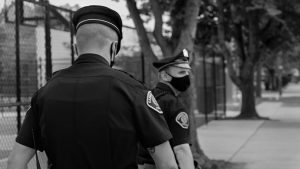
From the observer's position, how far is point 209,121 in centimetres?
1812

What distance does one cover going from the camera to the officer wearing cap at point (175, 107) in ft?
11.2

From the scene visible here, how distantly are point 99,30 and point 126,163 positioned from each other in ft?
1.87

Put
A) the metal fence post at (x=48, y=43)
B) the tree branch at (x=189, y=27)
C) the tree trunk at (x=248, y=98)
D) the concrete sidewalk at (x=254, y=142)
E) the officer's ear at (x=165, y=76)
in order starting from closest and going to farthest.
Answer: the officer's ear at (x=165, y=76), the metal fence post at (x=48, y=43), the tree branch at (x=189, y=27), the concrete sidewalk at (x=254, y=142), the tree trunk at (x=248, y=98)

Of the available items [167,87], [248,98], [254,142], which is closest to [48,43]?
[167,87]

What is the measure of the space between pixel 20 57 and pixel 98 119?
4.43 m

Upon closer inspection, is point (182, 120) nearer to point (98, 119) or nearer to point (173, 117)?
point (173, 117)

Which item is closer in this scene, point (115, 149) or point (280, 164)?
point (115, 149)

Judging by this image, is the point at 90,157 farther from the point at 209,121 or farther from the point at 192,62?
the point at 209,121

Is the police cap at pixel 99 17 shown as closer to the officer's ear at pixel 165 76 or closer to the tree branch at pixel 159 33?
the officer's ear at pixel 165 76

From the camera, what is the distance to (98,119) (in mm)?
Result: 2133

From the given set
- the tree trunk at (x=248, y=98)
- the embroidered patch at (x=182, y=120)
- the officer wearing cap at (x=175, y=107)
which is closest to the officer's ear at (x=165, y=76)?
the officer wearing cap at (x=175, y=107)

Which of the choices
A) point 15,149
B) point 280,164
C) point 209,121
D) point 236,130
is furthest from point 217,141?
point 15,149

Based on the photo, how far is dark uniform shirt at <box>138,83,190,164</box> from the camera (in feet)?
11.4

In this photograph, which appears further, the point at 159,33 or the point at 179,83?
the point at 159,33
